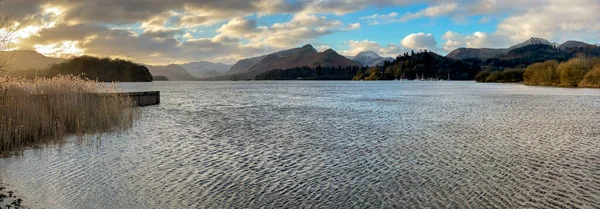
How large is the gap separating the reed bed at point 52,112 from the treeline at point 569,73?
89.9 m

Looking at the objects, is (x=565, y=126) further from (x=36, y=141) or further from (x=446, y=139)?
(x=36, y=141)

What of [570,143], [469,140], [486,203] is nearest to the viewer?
[486,203]

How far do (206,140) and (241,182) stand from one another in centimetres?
806

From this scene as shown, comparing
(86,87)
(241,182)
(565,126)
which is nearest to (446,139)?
(565,126)

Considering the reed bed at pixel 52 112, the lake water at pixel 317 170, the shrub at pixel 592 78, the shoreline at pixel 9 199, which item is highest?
the shrub at pixel 592 78

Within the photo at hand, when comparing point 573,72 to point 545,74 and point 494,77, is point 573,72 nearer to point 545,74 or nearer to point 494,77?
point 545,74

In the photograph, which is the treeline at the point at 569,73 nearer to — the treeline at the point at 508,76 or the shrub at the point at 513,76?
the shrub at the point at 513,76

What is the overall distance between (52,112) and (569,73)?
10170 centimetres

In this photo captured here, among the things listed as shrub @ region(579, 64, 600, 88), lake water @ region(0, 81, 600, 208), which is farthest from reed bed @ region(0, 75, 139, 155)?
shrub @ region(579, 64, 600, 88)

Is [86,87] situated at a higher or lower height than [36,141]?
higher

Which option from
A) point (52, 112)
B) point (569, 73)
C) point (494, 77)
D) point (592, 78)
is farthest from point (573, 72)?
point (52, 112)

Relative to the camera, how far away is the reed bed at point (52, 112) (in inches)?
614

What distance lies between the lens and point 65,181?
10797 millimetres

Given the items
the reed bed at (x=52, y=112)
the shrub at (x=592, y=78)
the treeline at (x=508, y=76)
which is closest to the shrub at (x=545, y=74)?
the shrub at (x=592, y=78)
